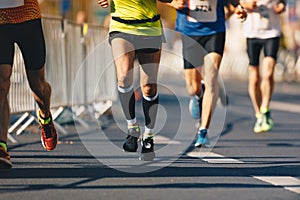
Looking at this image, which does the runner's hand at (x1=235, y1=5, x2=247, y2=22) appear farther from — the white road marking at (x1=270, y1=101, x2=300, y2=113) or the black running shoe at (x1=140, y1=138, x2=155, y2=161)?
the white road marking at (x1=270, y1=101, x2=300, y2=113)

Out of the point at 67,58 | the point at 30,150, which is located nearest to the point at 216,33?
the point at 30,150

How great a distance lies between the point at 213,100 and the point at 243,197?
3452 mm

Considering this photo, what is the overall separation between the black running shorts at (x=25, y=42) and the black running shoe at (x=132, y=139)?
1084 mm

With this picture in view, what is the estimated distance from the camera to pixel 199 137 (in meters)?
9.16

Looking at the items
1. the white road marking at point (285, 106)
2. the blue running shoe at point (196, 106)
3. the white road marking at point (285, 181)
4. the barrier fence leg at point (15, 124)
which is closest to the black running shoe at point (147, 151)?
the white road marking at point (285, 181)

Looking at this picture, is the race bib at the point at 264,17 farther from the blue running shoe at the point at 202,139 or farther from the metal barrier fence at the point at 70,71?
the blue running shoe at the point at 202,139

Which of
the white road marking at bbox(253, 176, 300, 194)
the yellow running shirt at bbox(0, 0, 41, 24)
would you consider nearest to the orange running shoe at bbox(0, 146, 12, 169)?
the yellow running shirt at bbox(0, 0, 41, 24)

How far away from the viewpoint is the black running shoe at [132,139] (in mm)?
7891

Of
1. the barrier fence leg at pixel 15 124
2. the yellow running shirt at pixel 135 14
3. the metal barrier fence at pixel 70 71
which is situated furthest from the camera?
the metal barrier fence at pixel 70 71

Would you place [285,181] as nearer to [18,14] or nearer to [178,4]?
[18,14]

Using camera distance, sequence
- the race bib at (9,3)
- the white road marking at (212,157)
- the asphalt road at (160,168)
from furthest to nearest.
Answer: the white road marking at (212,157) → the race bib at (9,3) → the asphalt road at (160,168)

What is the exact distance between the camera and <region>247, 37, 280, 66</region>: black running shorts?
1134cm

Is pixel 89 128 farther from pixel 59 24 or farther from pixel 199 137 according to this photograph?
pixel 199 137

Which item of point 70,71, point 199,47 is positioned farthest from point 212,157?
point 70,71
